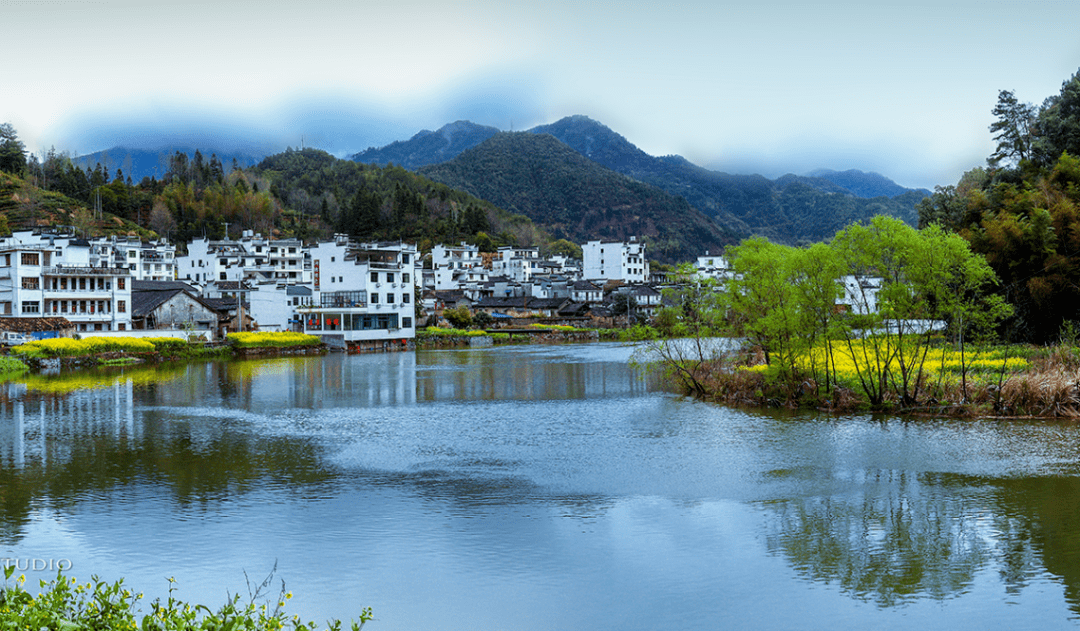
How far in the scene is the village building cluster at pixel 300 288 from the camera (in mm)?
49438

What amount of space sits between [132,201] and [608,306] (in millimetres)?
67940

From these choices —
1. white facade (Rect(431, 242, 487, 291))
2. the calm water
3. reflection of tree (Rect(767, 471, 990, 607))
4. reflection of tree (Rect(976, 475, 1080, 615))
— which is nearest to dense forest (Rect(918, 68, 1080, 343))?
the calm water

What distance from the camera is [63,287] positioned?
5016cm

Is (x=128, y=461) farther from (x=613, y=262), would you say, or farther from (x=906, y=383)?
(x=613, y=262)

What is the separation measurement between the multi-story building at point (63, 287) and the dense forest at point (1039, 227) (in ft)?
162

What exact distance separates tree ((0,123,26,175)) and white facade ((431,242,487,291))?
56.2 m

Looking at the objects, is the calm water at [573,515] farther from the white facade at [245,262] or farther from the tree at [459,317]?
the white facade at [245,262]

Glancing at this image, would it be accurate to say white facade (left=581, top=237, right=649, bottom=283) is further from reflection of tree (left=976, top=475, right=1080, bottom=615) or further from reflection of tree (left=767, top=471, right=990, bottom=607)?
reflection of tree (left=767, top=471, right=990, bottom=607)

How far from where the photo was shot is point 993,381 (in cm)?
2238

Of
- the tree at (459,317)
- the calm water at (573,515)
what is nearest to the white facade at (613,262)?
the tree at (459,317)

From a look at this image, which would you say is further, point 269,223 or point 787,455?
point 269,223

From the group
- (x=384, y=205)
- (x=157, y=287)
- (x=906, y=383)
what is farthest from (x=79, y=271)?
(x=384, y=205)

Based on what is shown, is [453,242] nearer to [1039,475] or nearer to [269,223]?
[269,223]

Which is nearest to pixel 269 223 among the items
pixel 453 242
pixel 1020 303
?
pixel 453 242
